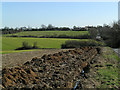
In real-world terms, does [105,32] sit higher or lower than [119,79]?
higher

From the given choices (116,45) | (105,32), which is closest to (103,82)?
(116,45)

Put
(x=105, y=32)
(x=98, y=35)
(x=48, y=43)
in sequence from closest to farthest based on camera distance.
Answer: (x=105, y=32) → (x=98, y=35) → (x=48, y=43)

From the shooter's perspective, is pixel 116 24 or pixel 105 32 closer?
pixel 116 24

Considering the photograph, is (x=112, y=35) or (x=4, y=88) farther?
(x=112, y=35)

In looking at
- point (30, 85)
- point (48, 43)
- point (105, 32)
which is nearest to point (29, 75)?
point (30, 85)

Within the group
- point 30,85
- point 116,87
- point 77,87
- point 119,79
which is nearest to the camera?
point 30,85

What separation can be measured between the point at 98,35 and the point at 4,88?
37.6 meters

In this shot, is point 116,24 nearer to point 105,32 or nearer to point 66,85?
point 105,32

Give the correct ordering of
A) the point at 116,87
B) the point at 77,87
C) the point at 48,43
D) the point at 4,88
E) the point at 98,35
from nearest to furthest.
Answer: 1. the point at 4,88
2. the point at 116,87
3. the point at 77,87
4. the point at 98,35
5. the point at 48,43

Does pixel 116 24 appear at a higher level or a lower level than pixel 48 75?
higher

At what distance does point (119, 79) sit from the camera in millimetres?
6852

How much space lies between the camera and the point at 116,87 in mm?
5812

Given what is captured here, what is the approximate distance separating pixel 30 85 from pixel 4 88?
847 millimetres

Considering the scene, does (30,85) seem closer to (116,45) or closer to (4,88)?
(4,88)
